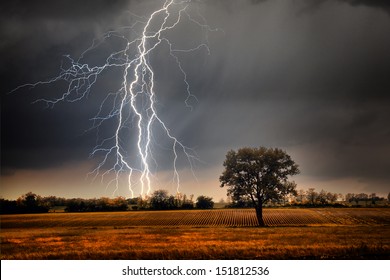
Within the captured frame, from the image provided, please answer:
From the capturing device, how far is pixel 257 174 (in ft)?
107

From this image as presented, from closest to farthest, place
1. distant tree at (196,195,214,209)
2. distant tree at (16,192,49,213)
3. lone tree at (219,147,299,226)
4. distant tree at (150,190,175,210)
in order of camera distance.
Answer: lone tree at (219,147,299,226)
distant tree at (150,190,175,210)
distant tree at (196,195,214,209)
distant tree at (16,192,49,213)

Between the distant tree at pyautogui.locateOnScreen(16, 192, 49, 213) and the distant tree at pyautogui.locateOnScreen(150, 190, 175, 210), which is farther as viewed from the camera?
the distant tree at pyautogui.locateOnScreen(16, 192, 49, 213)

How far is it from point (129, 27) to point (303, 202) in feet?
143

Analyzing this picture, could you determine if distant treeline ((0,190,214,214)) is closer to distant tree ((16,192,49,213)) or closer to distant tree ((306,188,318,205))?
distant tree ((16,192,49,213))

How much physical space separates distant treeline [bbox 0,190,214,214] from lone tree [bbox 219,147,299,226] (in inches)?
798

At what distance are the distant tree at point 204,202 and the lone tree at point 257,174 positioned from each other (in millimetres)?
23061

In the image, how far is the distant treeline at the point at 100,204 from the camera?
52719 millimetres

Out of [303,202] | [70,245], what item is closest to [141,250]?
[70,245]

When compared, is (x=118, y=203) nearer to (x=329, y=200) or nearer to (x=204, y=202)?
(x=204, y=202)

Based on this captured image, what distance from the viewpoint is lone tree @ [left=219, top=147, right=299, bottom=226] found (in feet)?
105

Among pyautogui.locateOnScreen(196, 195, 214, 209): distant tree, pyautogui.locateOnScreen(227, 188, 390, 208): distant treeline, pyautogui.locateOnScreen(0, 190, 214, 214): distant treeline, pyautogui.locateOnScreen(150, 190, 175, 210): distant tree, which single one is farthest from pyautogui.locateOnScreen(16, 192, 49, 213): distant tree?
pyautogui.locateOnScreen(227, 188, 390, 208): distant treeline

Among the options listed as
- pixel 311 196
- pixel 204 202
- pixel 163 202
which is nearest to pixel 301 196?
pixel 311 196

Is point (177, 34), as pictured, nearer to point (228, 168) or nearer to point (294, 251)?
point (228, 168)

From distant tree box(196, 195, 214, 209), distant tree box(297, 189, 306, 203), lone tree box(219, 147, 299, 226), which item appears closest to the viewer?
lone tree box(219, 147, 299, 226)
